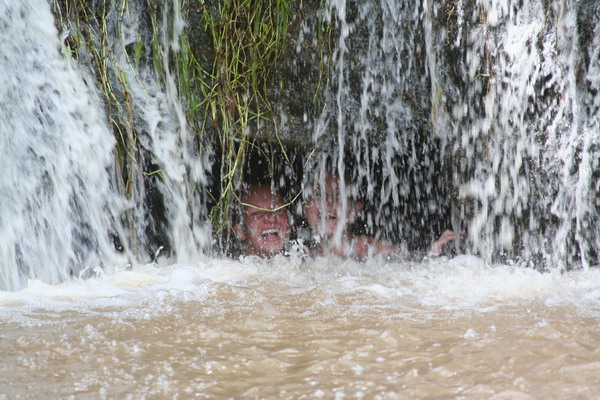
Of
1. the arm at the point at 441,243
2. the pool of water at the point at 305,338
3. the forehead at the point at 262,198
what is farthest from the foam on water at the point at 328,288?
the forehead at the point at 262,198

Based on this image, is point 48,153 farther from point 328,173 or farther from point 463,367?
point 463,367

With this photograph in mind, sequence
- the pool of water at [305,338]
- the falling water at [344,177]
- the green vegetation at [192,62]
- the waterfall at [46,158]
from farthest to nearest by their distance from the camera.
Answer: the green vegetation at [192,62], the waterfall at [46,158], the falling water at [344,177], the pool of water at [305,338]

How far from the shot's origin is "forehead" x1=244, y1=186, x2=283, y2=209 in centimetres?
433

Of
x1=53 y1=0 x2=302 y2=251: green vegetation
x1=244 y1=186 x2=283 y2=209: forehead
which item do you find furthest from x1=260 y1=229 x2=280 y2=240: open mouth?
x1=53 y1=0 x2=302 y2=251: green vegetation

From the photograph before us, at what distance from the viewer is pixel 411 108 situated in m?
3.94

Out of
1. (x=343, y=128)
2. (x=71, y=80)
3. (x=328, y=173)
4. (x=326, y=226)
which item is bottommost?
(x=326, y=226)

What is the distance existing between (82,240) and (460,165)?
2.43 m

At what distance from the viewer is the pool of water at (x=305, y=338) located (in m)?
1.53

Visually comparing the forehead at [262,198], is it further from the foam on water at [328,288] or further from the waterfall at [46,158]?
the waterfall at [46,158]

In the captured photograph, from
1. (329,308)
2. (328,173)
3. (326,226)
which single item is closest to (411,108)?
(328,173)

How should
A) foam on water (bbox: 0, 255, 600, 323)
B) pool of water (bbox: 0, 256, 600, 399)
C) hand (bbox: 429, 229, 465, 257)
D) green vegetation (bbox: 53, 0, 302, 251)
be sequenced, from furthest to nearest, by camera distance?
hand (bbox: 429, 229, 465, 257)
green vegetation (bbox: 53, 0, 302, 251)
foam on water (bbox: 0, 255, 600, 323)
pool of water (bbox: 0, 256, 600, 399)

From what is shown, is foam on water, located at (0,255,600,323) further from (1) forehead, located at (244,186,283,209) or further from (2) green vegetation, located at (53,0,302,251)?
(1) forehead, located at (244,186,283,209)

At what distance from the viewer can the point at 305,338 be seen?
1.94 metres

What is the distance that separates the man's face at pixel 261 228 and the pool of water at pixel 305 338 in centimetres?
119
